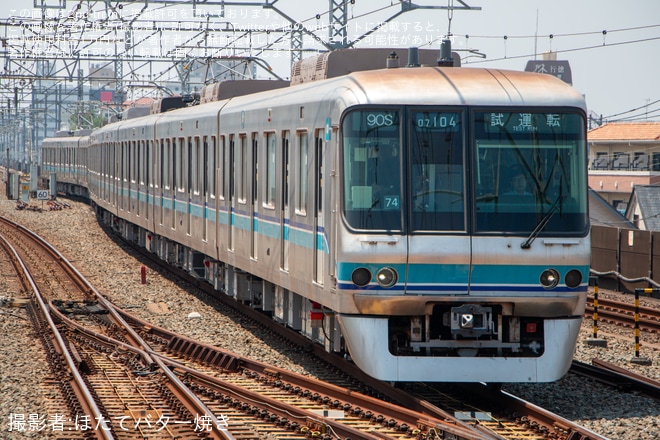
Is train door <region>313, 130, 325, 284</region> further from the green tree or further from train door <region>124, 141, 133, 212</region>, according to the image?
the green tree

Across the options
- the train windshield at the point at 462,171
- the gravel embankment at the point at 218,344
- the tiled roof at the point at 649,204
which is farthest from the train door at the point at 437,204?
the tiled roof at the point at 649,204

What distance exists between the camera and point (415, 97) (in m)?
9.12

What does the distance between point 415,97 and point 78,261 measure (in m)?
16.4

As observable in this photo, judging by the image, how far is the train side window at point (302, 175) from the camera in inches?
423

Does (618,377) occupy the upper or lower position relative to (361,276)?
lower

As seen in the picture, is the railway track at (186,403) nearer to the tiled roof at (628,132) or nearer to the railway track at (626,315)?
the railway track at (626,315)

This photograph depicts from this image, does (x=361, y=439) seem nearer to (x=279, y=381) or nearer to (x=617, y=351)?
(x=279, y=381)

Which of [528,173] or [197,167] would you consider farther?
[197,167]

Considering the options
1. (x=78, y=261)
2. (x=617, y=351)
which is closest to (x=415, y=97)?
(x=617, y=351)

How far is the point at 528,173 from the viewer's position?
9.07 m

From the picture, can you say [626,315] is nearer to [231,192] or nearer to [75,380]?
[231,192]

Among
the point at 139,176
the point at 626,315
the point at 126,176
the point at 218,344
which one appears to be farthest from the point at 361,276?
the point at 126,176

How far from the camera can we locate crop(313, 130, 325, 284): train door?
10.1m

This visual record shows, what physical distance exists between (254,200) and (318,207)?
121 inches
